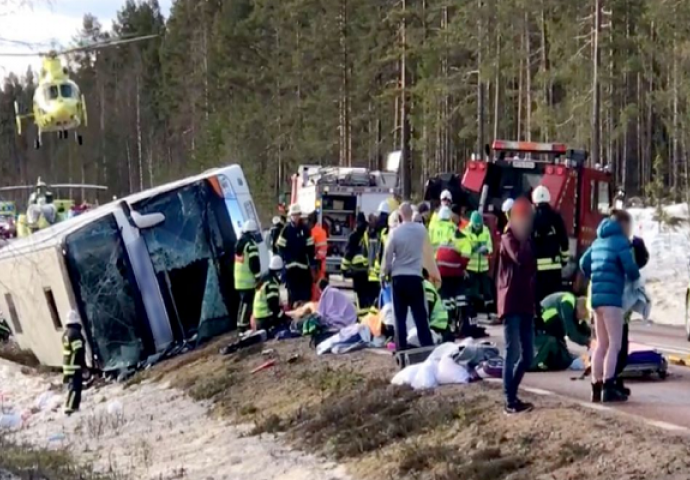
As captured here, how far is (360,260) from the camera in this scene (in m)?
17.4

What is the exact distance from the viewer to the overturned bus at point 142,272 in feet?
58.2

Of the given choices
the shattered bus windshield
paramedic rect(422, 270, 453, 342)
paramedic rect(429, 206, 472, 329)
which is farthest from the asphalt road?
the shattered bus windshield

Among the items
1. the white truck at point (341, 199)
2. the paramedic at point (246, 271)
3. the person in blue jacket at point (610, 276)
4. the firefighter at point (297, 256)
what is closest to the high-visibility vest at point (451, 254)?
the paramedic at point (246, 271)

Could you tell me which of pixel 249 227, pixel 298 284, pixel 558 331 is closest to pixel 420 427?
pixel 558 331

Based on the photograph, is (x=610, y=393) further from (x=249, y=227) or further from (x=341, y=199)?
(x=341, y=199)

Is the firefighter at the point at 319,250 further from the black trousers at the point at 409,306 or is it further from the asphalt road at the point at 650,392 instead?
the black trousers at the point at 409,306

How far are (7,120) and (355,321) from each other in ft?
16.5

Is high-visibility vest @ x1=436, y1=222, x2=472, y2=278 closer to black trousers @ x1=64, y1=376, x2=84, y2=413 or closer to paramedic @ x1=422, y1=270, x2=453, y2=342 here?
paramedic @ x1=422, y1=270, x2=453, y2=342

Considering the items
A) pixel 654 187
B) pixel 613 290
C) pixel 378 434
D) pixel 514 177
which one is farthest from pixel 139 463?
pixel 654 187

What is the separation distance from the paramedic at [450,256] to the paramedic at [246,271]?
264 cm

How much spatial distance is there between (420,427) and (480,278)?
653 cm

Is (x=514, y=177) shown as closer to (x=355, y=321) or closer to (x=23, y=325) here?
(x=355, y=321)

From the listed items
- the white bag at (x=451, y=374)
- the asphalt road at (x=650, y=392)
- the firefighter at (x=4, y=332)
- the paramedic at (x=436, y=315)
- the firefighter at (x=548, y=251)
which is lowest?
the firefighter at (x=4, y=332)

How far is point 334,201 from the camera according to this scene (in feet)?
91.7
